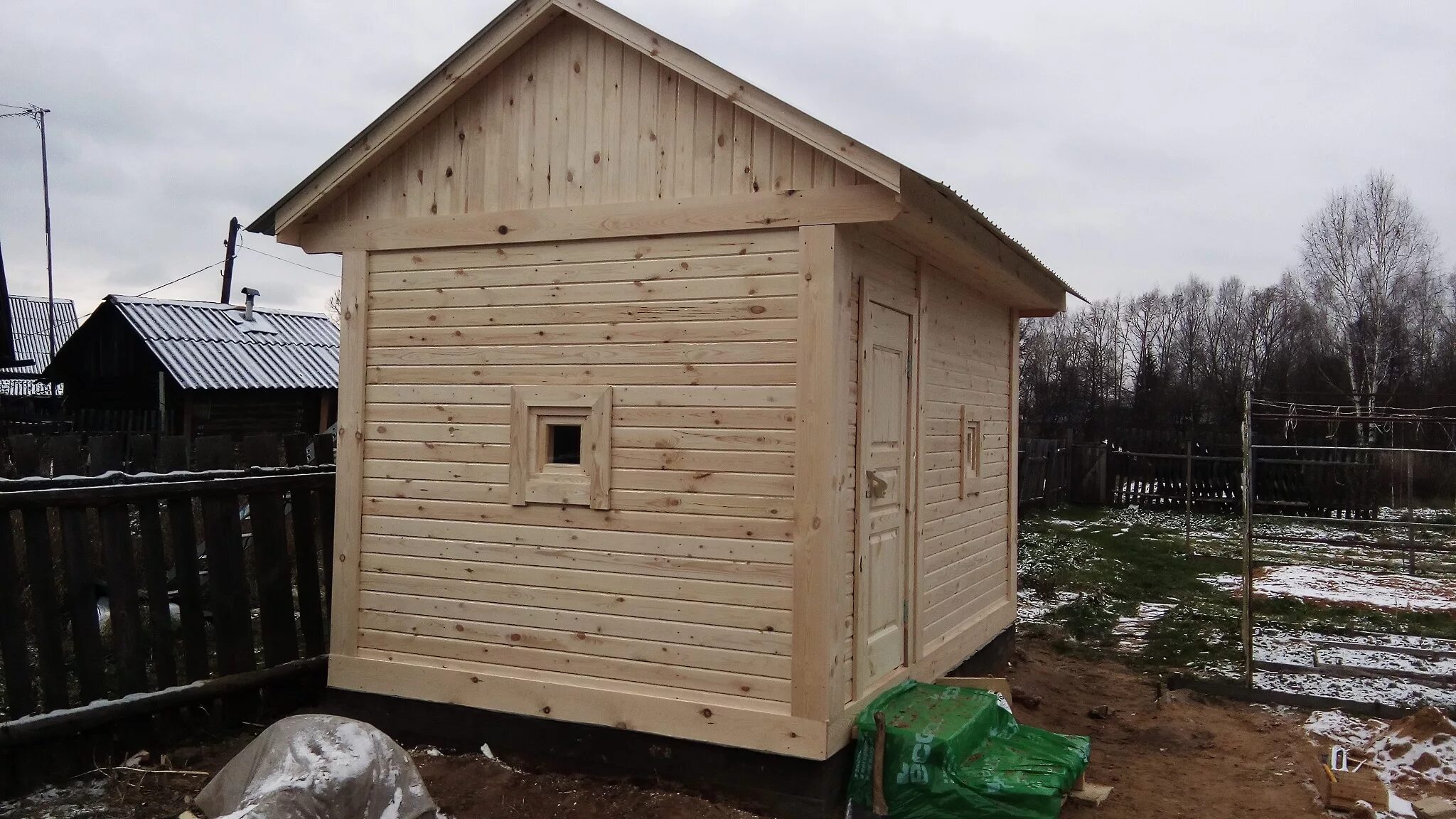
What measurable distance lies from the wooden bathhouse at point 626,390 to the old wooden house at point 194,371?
1187 cm

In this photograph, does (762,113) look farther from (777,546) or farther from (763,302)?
(777,546)

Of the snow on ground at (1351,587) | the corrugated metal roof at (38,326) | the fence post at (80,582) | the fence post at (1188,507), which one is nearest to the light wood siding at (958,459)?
the fence post at (80,582)

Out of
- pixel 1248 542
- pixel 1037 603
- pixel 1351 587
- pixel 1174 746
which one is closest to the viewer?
pixel 1174 746

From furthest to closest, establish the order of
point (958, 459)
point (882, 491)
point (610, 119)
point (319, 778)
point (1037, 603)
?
point (1037, 603) → point (958, 459) → point (882, 491) → point (610, 119) → point (319, 778)

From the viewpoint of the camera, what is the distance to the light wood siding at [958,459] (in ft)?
22.4

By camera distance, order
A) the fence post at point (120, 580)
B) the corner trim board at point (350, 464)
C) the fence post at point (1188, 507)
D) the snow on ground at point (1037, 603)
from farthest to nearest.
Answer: the fence post at point (1188, 507) → the snow on ground at point (1037, 603) → the corner trim board at point (350, 464) → the fence post at point (120, 580)

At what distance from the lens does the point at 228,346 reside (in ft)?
60.0

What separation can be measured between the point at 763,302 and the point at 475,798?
2.86 metres

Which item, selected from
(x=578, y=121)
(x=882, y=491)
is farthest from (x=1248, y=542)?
(x=578, y=121)

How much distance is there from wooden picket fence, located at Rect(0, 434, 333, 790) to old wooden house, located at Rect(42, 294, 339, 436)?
1099 cm

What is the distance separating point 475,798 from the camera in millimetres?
5289

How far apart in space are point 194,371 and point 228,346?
51.5 inches

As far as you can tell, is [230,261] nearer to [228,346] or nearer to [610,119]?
[228,346]

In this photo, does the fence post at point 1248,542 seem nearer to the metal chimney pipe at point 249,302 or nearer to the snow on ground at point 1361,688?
the snow on ground at point 1361,688
